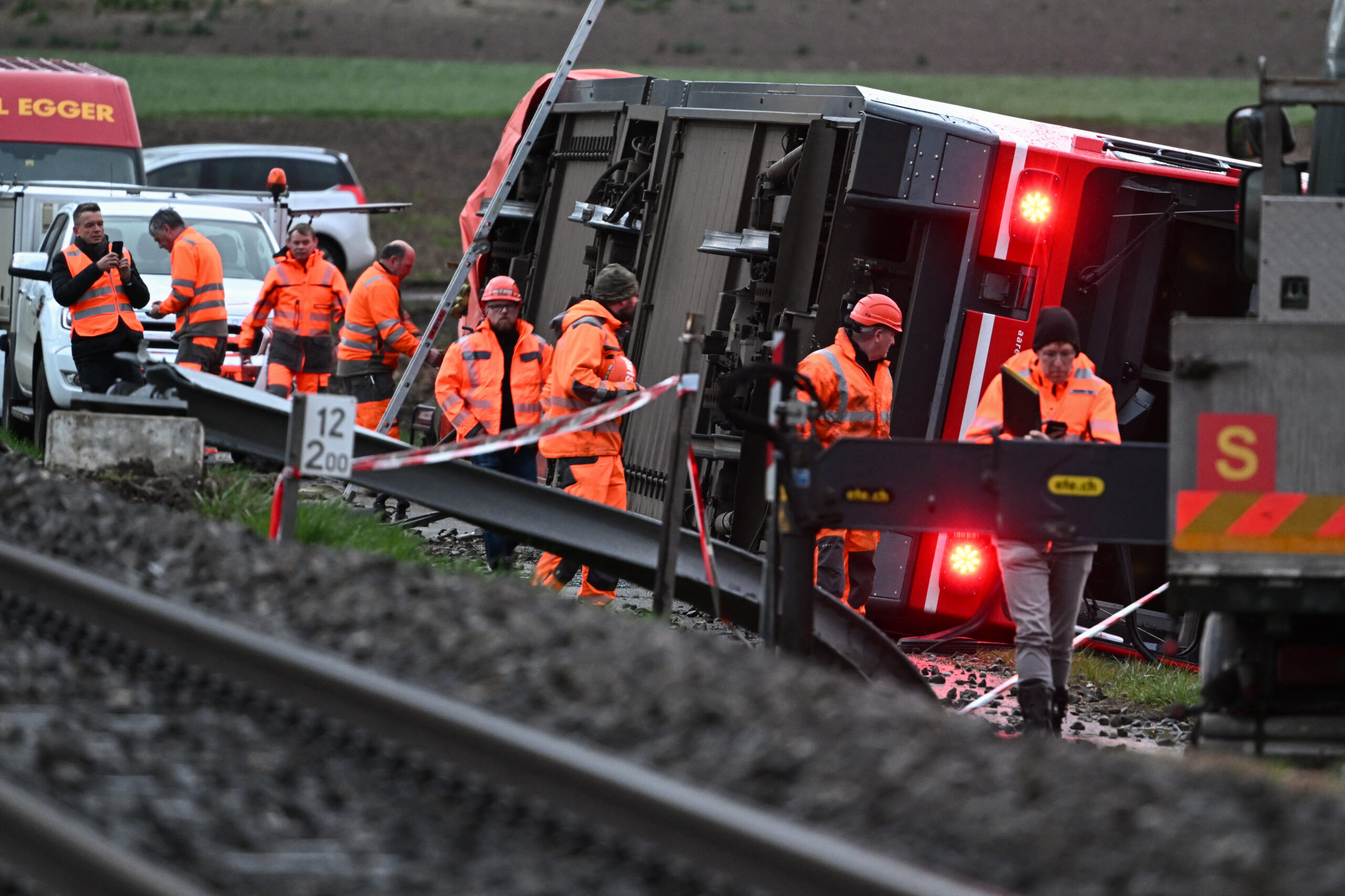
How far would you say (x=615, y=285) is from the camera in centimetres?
905

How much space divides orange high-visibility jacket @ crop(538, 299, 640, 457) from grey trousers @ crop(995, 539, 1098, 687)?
246 cm

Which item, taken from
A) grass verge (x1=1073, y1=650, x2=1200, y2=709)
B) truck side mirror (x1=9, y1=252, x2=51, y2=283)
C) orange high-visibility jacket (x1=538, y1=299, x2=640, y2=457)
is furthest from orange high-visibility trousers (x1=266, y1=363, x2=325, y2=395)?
grass verge (x1=1073, y1=650, x2=1200, y2=709)

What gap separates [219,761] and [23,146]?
15.0 m

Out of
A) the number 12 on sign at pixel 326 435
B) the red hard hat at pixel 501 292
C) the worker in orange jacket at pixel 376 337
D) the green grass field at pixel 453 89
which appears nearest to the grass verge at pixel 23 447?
the worker in orange jacket at pixel 376 337

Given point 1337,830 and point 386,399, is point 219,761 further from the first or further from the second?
point 386,399

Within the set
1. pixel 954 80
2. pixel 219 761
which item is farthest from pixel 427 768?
pixel 954 80

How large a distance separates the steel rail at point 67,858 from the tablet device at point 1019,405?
4426 millimetres

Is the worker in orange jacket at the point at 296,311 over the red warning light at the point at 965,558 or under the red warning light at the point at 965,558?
over

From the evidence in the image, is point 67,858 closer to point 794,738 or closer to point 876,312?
point 794,738

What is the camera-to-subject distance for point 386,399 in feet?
41.1

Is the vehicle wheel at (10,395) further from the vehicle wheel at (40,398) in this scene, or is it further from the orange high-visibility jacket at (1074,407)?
the orange high-visibility jacket at (1074,407)

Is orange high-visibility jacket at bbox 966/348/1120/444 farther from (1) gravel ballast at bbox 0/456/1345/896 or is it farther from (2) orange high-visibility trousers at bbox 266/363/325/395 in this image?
(2) orange high-visibility trousers at bbox 266/363/325/395

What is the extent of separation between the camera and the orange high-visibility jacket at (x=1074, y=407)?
7.16 metres

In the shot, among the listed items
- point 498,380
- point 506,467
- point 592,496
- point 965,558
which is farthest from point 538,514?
point 498,380
